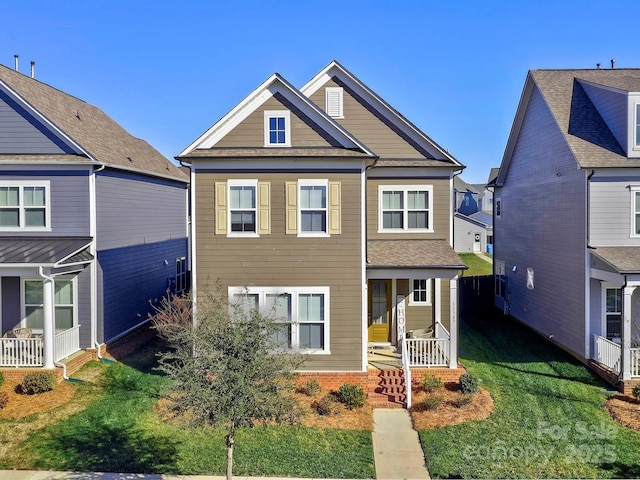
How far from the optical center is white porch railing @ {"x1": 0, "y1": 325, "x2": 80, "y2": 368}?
45.9ft

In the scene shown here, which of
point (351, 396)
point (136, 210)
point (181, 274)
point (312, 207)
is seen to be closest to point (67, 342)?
point (136, 210)

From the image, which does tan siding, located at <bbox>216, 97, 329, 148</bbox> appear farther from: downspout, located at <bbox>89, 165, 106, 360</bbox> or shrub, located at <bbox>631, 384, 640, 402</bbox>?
shrub, located at <bbox>631, 384, 640, 402</bbox>

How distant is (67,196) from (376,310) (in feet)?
34.8

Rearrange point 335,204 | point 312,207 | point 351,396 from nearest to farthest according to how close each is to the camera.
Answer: point 351,396, point 335,204, point 312,207

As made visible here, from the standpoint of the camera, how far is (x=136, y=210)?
18891mm

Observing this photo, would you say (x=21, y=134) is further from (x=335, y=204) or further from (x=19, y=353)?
(x=335, y=204)

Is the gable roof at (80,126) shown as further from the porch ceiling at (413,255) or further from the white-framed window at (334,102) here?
the porch ceiling at (413,255)

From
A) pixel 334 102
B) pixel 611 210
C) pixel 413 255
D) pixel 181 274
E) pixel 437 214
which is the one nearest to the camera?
pixel 413 255

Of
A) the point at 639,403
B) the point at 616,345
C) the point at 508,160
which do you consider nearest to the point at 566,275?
the point at 616,345

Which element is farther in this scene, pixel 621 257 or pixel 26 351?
pixel 621 257

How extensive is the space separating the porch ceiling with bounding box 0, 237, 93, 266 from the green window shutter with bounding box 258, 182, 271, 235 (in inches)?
227

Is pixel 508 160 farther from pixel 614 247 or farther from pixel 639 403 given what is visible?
pixel 639 403

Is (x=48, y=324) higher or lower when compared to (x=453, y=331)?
higher

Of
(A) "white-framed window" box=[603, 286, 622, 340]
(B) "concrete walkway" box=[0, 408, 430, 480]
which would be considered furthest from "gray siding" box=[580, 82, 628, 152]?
(B) "concrete walkway" box=[0, 408, 430, 480]
